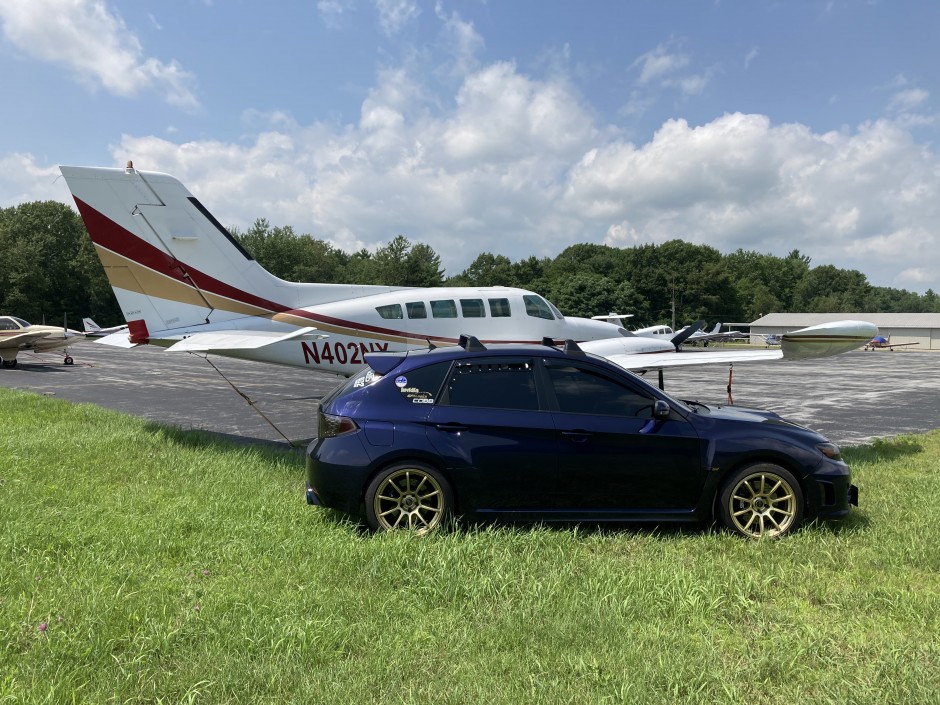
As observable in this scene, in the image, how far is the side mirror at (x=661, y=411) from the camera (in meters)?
4.57

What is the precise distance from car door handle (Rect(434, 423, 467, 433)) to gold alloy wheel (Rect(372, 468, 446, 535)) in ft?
1.22

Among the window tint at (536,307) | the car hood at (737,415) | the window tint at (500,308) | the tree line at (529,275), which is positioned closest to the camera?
the car hood at (737,415)

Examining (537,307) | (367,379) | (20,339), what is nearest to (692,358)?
(537,307)

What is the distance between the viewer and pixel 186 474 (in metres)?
6.35

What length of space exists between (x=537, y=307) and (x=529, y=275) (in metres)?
96.7

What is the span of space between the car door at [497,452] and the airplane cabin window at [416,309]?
6.36 meters

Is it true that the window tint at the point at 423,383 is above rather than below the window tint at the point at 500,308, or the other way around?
below

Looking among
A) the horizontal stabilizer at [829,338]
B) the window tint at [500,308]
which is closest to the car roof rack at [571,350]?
the horizontal stabilizer at [829,338]

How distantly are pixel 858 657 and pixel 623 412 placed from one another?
2194 millimetres

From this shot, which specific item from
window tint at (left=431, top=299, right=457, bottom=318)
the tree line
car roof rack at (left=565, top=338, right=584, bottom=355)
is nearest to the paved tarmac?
window tint at (left=431, top=299, right=457, bottom=318)

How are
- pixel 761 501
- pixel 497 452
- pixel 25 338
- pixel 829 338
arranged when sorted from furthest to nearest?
1. pixel 25 338
2. pixel 829 338
3. pixel 761 501
4. pixel 497 452

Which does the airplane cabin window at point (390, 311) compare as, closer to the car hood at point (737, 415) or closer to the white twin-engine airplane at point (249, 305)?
the white twin-engine airplane at point (249, 305)

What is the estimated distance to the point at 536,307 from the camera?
11719 millimetres

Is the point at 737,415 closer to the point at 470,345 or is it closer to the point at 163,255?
the point at 470,345
